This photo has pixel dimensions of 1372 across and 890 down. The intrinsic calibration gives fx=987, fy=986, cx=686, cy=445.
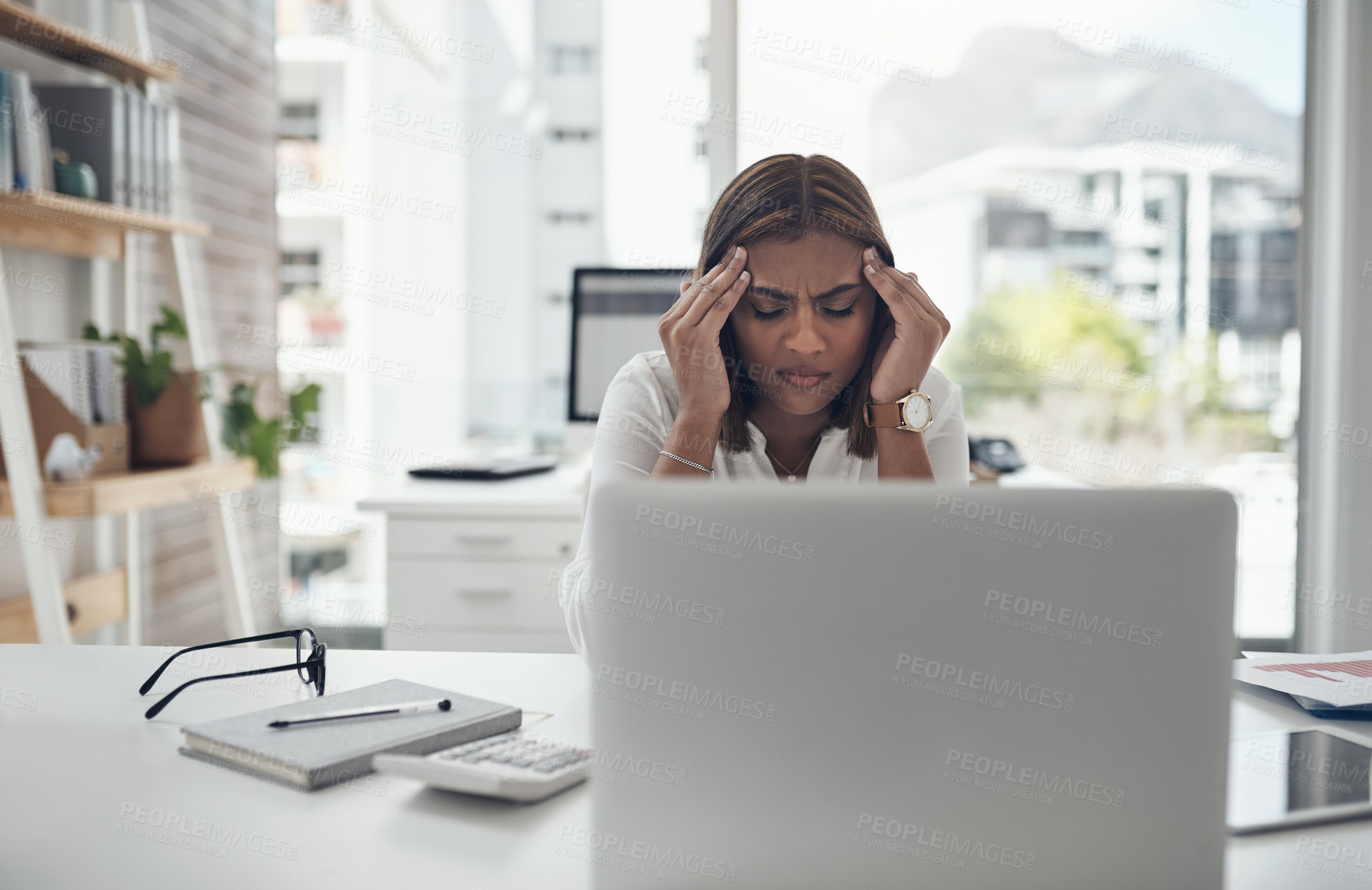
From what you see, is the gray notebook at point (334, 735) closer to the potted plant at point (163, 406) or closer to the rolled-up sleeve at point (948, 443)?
the rolled-up sleeve at point (948, 443)

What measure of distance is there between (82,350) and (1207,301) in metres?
3.22

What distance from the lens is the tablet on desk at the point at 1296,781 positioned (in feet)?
2.40

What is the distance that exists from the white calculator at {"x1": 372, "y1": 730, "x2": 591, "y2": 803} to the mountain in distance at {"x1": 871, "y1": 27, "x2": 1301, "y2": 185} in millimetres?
2748

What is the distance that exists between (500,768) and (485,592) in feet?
4.93

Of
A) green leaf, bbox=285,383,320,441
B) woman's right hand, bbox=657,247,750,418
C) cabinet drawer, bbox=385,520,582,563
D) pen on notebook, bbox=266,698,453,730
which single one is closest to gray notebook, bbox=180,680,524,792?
pen on notebook, bbox=266,698,453,730

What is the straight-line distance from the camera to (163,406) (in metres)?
2.45

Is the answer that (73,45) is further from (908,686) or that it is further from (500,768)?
(908,686)

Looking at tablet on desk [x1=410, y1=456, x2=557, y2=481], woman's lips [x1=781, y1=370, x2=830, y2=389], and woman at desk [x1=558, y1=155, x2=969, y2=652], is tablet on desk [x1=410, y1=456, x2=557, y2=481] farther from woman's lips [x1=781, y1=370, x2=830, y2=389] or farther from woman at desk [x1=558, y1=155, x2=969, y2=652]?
woman's lips [x1=781, y1=370, x2=830, y2=389]

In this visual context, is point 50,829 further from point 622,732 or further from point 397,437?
point 397,437

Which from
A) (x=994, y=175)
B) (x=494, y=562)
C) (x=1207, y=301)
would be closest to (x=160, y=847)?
(x=494, y=562)

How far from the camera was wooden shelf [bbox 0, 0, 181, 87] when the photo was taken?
2.09 meters

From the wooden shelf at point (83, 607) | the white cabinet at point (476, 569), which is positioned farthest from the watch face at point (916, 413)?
the wooden shelf at point (83, 607)

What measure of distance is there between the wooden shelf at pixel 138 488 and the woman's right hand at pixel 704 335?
145 centimetres

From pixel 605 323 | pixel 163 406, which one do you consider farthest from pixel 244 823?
pixel 163 406
